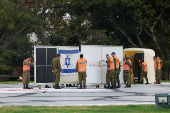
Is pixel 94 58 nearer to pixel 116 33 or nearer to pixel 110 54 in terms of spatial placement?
pixel 110 54

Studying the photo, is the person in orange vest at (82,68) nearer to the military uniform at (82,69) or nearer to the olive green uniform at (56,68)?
the military uniform at (82,69)

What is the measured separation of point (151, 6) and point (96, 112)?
26.9 meters

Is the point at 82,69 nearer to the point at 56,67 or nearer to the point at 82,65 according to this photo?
the point at 82,65

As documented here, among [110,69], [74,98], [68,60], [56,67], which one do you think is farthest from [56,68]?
[74,98]

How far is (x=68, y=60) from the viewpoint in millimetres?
22906

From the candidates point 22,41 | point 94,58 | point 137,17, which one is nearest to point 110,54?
point 94,58

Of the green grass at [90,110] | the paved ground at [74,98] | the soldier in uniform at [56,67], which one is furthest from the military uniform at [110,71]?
the green grass at [90,110]

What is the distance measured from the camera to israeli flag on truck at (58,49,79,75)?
22797 millimetres

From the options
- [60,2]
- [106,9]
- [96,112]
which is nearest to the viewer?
[96,112]

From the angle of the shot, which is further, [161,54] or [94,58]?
[161,54]

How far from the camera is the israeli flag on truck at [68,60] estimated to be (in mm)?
22797

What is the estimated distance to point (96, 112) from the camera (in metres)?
10.5

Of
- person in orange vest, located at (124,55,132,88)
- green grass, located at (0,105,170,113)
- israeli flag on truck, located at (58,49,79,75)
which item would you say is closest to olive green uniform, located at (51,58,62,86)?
israeli flag on truck, located at (58,49,79,75)

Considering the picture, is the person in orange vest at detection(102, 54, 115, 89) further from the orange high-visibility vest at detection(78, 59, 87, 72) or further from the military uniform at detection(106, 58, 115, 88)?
the orange high-visibility vest at detection(78, 59, 87, 72)
